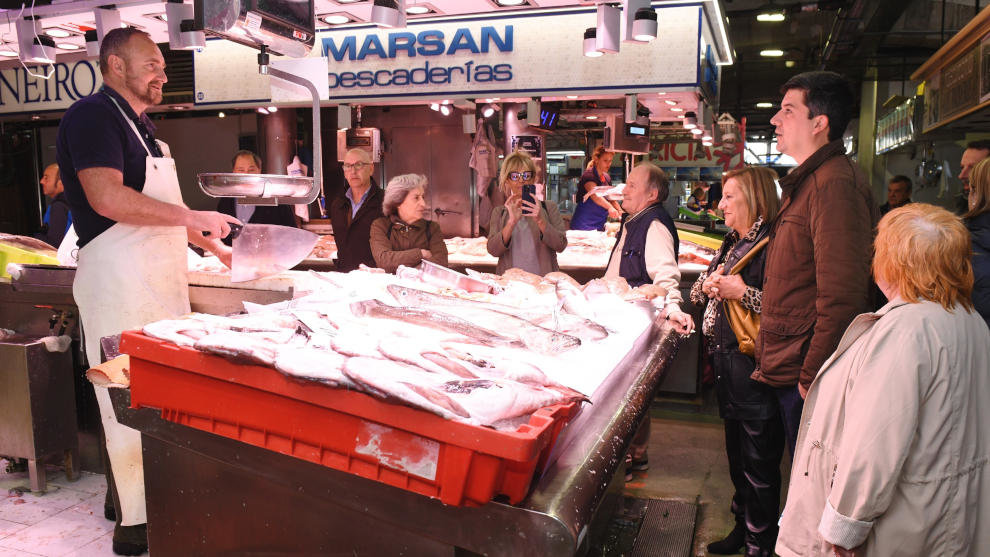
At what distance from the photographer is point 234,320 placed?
79.2 inches

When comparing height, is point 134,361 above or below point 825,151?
below

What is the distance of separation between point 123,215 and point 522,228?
2531 millimetres

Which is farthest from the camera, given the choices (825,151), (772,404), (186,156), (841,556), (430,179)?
(186,156)

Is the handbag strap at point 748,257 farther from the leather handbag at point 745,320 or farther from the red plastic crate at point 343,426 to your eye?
the red plastic crate at point 343,426

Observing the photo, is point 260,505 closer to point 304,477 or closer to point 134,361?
point 304,477

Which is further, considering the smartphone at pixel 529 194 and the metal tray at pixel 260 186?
the smartphone at pixel 529 194

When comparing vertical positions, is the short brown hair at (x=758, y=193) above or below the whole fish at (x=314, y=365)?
above

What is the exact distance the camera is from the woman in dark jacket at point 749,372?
3.07 meters

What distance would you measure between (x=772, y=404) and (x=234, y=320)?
2.20 metres

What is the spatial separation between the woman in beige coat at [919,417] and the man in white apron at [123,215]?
7.77ft

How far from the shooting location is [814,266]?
107 inches

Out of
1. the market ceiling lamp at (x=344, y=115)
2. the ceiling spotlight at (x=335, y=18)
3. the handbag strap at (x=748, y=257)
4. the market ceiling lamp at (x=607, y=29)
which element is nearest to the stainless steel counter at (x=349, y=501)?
the handbag strap at (x=748, y=257)

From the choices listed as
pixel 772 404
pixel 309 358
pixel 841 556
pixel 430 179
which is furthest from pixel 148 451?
pixel 430 179

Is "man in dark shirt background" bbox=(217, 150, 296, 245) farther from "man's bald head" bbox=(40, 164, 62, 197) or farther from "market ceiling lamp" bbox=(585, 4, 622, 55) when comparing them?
"market ceiling lamp" bbox=(585, 4, 622, 55)
